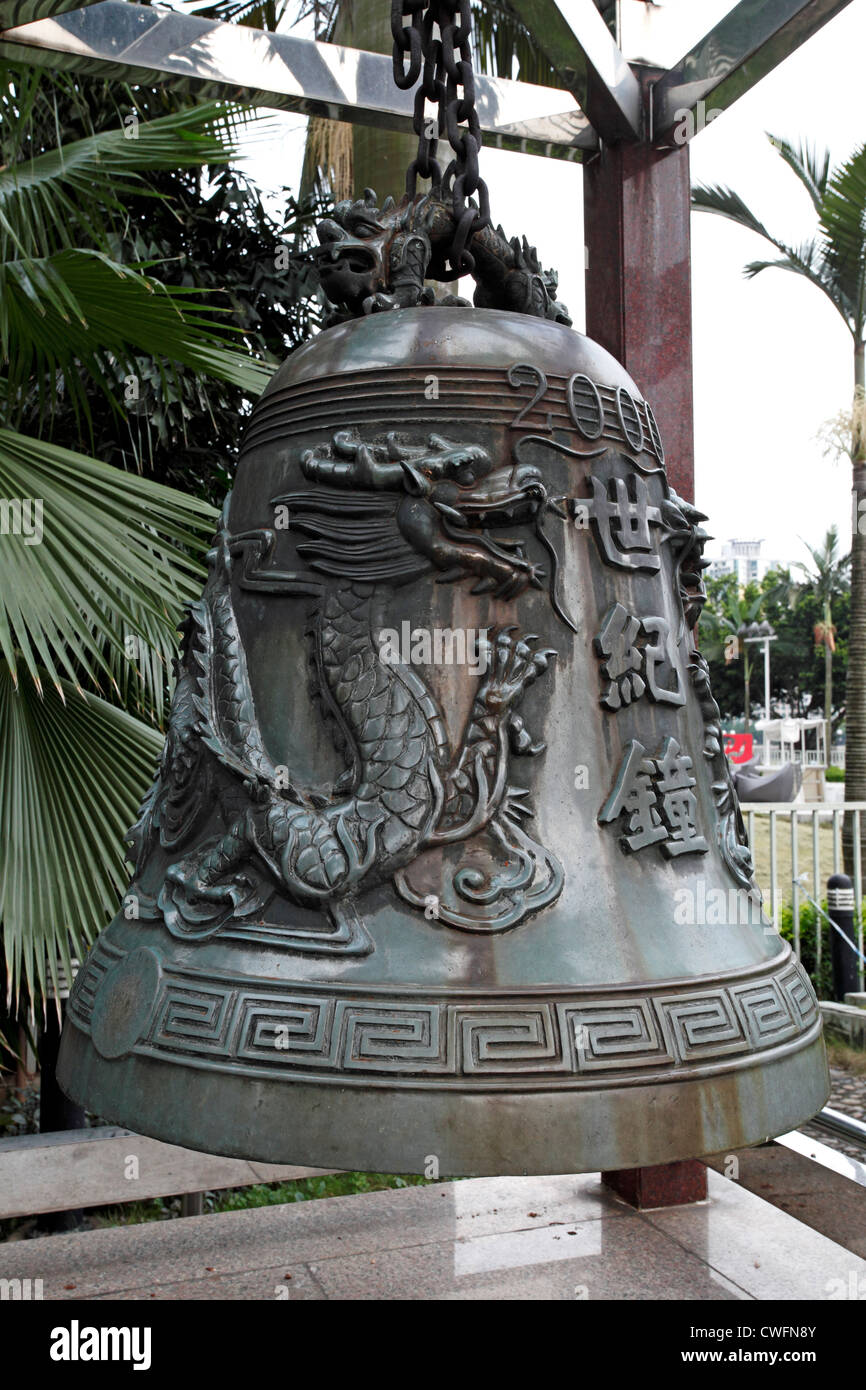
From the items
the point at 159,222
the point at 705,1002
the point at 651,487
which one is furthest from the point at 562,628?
the point at 159,222

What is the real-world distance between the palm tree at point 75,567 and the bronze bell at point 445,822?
51.9 inches

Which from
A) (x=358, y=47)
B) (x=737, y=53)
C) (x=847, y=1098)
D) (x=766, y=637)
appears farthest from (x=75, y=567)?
(x=766, y=637)

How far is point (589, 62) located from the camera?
2.55m

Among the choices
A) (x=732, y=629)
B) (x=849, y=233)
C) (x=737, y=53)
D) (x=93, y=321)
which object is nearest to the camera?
(x=737, y=53)

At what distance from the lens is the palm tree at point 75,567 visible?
278 cm

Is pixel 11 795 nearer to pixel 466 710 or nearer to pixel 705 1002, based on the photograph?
pixel 466 710

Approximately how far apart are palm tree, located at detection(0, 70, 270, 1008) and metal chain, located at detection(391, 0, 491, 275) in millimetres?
1425

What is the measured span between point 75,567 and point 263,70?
4.59ft

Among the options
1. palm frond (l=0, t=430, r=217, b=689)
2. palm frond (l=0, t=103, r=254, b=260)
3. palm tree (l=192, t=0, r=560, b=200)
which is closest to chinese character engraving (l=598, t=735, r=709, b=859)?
palm frond (l=0, t=430, r=217, b=689)

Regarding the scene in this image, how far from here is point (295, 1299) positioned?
8.92ft

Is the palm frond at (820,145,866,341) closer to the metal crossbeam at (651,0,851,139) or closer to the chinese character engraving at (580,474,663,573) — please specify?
the metal crossbeam at (651,0,851,139)

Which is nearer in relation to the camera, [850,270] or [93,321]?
[93,321]

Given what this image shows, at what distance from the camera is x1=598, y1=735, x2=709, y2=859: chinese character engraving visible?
53.1 inches

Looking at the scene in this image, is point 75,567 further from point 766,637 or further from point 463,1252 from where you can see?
point 766,637
